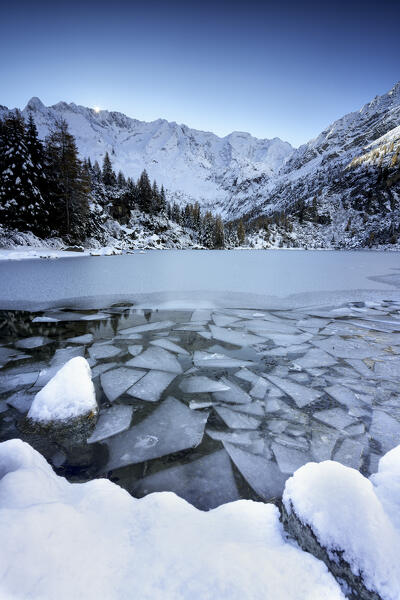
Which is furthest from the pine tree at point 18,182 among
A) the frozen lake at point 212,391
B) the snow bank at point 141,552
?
the snow bank at point 141,552

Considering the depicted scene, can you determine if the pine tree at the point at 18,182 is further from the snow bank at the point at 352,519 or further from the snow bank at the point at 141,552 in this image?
the snow bank at the point at 352,519

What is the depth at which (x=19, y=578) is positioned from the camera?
0.82m

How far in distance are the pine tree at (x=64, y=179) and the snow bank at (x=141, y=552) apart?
30279mm

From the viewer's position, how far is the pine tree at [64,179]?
2709cm

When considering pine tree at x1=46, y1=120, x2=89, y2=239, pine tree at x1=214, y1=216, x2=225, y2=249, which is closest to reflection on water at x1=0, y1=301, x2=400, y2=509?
pine tree at x1=46, y1=120, x2=89, y2=239

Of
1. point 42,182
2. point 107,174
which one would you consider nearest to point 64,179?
point 42,182

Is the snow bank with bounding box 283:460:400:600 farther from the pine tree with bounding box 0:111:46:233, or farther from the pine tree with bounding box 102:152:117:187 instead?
the pine tree with bounding box 102:152:117:187

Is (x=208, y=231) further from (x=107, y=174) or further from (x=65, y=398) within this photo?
(x=65, y=398)

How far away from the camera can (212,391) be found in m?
2.73

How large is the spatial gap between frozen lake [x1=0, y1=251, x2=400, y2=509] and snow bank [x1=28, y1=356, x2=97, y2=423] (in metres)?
0.15

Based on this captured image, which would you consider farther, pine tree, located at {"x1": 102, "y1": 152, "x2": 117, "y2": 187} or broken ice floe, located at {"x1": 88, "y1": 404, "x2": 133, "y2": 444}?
pine tree, located at {"x1": 102, "y1": 152, "x2": 117, "y2": 187}

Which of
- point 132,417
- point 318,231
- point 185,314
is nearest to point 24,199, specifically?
point 185,314

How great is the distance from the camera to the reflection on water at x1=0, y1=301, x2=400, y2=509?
182 centimetres

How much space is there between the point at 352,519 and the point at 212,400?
1640 mm
